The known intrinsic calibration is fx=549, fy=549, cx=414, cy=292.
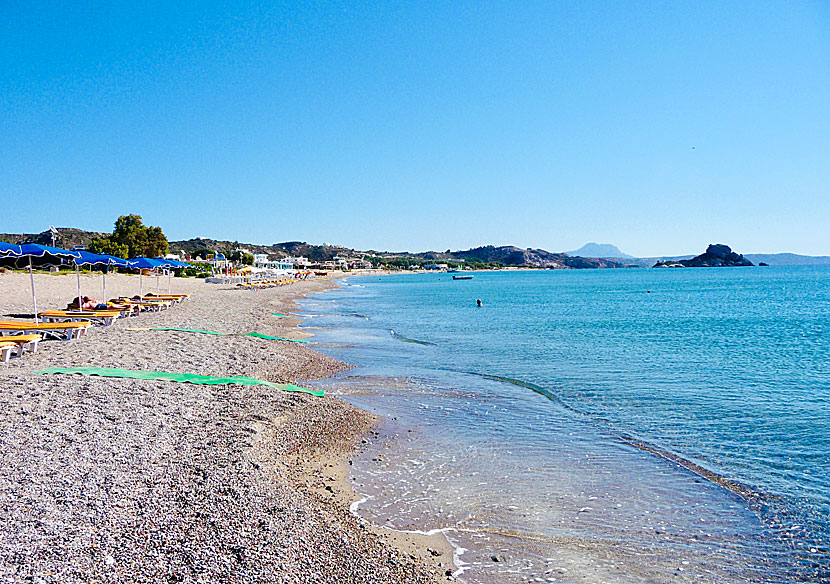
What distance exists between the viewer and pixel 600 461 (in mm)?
9008

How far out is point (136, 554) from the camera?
14.8 feet

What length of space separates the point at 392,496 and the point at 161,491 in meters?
2.83

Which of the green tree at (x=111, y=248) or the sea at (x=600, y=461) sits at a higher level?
the green tree at (x=111, y=248)

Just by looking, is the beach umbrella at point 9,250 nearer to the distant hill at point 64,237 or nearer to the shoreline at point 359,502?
the shoreline at point 359,502

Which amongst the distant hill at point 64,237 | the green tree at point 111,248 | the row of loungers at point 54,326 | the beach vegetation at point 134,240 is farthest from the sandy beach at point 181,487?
the distant hill at point 64,237

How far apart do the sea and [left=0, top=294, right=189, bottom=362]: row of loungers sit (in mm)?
7320

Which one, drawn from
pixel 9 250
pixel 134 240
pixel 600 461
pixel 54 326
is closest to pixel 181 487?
pixel 600 461

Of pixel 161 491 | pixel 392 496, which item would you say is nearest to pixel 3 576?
pixel 161 491

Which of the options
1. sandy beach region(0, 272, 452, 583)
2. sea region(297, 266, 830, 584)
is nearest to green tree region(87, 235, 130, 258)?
sea region(297, 266, 830, 584)

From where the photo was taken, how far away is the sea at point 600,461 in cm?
607

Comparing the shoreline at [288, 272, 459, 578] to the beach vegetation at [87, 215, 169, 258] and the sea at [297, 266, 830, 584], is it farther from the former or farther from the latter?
the beach vegetation at [87, 215, 169, 258]

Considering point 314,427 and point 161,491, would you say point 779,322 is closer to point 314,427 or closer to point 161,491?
point 314,427

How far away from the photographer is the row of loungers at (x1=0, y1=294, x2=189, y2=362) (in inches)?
516

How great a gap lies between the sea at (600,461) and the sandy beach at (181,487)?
2.61 ft
